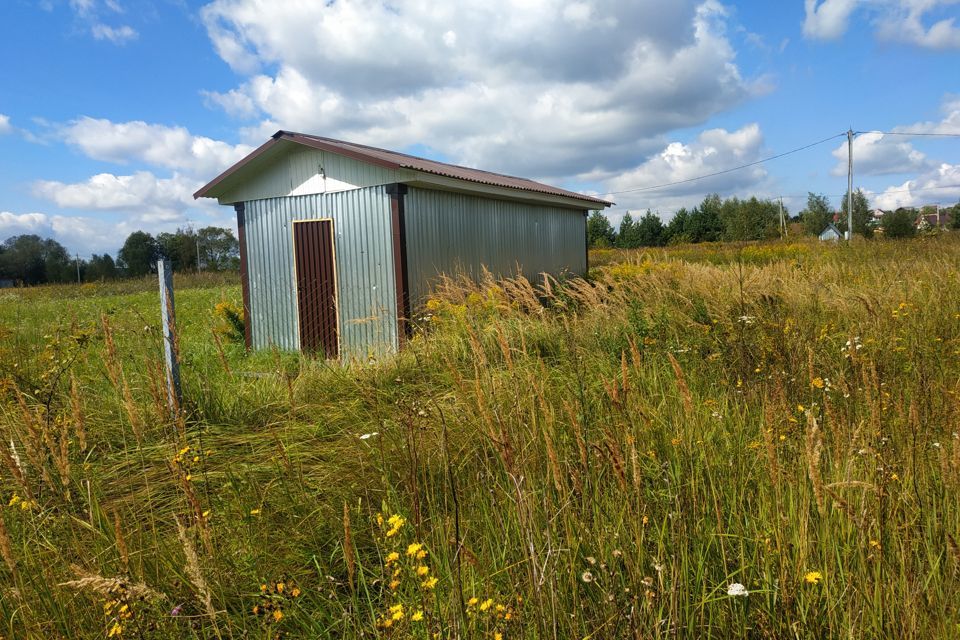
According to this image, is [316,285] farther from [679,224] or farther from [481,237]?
[679,224]

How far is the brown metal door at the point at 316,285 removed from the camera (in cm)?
912

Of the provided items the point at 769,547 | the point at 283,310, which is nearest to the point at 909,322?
the point at 769,547

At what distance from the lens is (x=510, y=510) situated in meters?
1.99

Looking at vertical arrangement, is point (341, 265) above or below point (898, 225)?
below

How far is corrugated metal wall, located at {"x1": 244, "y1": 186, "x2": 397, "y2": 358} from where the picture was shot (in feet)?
27.9

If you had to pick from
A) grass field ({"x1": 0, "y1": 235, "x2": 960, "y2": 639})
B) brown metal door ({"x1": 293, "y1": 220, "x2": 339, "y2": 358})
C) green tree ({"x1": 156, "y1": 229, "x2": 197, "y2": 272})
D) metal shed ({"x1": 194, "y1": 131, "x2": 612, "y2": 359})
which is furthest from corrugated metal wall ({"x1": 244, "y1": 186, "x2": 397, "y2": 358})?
green tree ({"x1": 156, "y1": 229, "x2": 197, "y2": 272})

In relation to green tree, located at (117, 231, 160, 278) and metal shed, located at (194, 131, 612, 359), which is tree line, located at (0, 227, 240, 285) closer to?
green tree, located at (117, 231, 160, 278)

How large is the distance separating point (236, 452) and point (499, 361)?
7.30 feet

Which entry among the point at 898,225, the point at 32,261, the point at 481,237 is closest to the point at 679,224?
the point at 898,225

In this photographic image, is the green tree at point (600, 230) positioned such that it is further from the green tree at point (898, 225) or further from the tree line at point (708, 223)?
the green tree at point (898, 225)

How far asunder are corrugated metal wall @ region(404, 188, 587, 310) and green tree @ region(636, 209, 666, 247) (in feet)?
148

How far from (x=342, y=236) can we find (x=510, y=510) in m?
7.63

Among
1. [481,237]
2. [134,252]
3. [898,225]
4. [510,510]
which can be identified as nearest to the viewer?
[510,510]

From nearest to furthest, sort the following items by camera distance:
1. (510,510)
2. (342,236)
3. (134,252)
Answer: (510,510)
(342,236)
(134,252)
